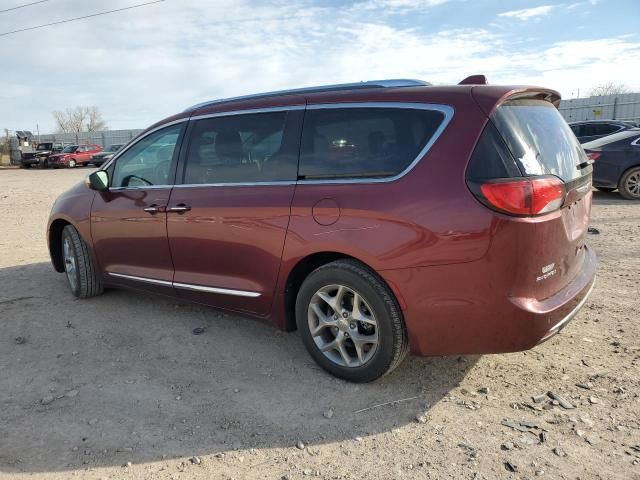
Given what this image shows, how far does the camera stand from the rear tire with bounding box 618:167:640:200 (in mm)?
10328

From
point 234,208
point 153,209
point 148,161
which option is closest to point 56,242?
point 148,161

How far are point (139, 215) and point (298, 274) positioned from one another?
1.65 metres

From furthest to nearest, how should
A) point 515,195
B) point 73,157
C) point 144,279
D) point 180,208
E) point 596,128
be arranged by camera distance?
point 73,157, point 596,128, point 144,279, point 180,208, point 515,195

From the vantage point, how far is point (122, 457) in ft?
8.77

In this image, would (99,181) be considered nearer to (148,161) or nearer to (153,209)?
(148,161)

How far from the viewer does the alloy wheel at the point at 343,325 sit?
10.4 ft

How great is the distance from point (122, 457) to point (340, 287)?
59.7 inches

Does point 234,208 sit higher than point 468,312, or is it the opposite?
point 234,208

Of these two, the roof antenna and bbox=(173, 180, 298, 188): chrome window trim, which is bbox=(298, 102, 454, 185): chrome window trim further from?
the roof antenna

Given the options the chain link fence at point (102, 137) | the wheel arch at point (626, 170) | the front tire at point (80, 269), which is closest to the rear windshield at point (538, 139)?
the front tire at point (80, 269)

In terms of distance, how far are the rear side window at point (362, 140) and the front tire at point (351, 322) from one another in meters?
0.60

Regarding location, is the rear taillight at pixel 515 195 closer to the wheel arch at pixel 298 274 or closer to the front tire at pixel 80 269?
the wheel arch at pixel 298 274

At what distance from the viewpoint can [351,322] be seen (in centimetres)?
321

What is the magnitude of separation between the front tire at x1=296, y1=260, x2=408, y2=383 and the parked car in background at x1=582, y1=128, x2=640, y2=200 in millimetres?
9046
